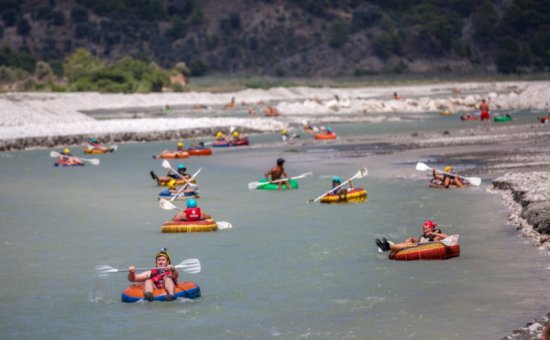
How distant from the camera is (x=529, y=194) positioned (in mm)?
29188

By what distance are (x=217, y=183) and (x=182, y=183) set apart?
4.08 meters

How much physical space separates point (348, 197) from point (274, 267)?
9.38 metres

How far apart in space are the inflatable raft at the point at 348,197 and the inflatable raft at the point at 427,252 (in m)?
9.26

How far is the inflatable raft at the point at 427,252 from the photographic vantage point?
22125 millimetres

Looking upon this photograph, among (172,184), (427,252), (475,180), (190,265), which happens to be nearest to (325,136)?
(172,184)

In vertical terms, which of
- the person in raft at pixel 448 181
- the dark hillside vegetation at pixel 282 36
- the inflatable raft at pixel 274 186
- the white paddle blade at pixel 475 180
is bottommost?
the inflatable raft at pixel 274 186

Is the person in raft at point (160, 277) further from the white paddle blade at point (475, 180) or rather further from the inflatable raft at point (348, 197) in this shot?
the white paddle blade at point (475, 180)

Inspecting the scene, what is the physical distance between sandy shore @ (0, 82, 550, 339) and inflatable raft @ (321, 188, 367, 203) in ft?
13.5

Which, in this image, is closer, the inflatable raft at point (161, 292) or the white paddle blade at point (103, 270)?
the inflatable raft at point (161, 292)

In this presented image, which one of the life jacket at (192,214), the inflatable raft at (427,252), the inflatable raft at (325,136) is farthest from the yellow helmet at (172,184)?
the inflatable raft at (325,136)

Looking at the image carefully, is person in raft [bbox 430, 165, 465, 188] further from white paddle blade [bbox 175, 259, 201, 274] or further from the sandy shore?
white paddle blade [bbox 175, 259, 201, 274]

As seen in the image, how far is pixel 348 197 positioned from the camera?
3159 cm

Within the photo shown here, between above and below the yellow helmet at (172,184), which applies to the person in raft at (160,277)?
above

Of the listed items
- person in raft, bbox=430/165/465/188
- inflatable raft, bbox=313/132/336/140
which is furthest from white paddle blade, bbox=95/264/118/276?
inflatable raft, bbox=313/132/336/140
